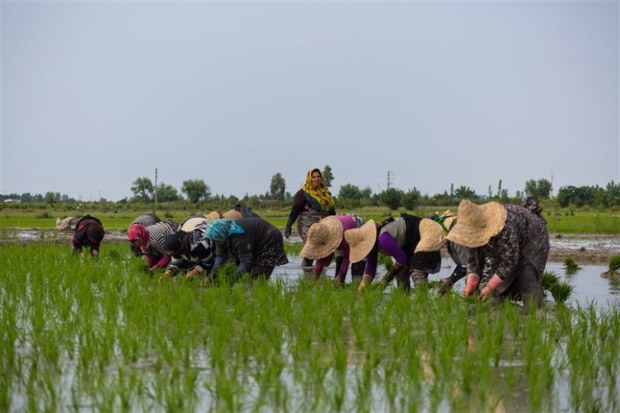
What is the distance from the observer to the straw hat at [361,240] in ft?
23.5

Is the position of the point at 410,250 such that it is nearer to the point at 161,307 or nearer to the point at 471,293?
the point at 471,293

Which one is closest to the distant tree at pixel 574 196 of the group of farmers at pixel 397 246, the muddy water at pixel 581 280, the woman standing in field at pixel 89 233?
the muddy water at pixel 581 280

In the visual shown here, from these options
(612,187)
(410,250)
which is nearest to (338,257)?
(410,250)

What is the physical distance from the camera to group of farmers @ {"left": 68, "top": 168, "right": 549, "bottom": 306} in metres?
6.06

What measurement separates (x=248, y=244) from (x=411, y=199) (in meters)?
37.9

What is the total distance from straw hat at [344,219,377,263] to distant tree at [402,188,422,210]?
37.9 m

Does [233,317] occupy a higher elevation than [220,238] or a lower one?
lower

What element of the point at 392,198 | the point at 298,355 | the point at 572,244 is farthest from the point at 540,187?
the point at 298,355

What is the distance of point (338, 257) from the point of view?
27.7 feet

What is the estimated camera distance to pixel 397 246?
708cm

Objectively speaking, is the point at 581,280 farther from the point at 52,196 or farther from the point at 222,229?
the point at 52,196

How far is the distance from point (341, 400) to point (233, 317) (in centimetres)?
243


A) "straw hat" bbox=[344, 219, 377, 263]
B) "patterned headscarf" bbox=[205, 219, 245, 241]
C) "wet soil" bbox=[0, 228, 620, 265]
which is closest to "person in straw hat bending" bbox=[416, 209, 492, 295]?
"straw hat" bbox=[344, 219, 377, 263]

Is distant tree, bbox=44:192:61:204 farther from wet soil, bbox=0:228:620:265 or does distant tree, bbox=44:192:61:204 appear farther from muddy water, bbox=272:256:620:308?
muddy water, bbox=272:256:620:308
